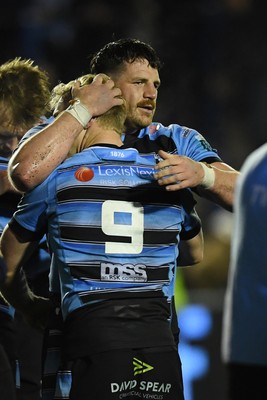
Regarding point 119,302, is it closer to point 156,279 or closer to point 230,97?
point 156,279

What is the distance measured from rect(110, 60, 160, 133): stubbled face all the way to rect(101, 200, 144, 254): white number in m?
0.75

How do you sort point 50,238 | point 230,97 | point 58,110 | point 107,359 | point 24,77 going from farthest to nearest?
point 230,97 → point 24,77 → point 58,110 → point 50,238 → point 107,359

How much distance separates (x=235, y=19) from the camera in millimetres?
11508

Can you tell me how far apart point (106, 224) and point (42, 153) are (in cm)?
42

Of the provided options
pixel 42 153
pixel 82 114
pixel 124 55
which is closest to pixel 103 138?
pixel 82 114

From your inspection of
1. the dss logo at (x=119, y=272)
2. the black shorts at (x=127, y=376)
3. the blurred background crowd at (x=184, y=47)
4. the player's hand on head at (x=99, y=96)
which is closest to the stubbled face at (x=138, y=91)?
the player's hand on head at (x=99, y=96)

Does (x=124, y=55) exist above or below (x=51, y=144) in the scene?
above

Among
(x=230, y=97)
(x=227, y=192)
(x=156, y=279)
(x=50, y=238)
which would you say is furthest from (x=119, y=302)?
(x=230, y=97)

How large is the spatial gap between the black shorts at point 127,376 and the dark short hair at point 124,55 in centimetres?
157

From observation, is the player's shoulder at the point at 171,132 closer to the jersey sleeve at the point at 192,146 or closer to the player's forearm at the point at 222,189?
the jersey sleeve at the point at 192,146

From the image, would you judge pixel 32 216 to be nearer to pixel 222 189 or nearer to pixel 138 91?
pixel 222 189

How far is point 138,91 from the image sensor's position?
173 inches

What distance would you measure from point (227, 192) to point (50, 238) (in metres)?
0.82

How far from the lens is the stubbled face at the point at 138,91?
4344 millimetres
